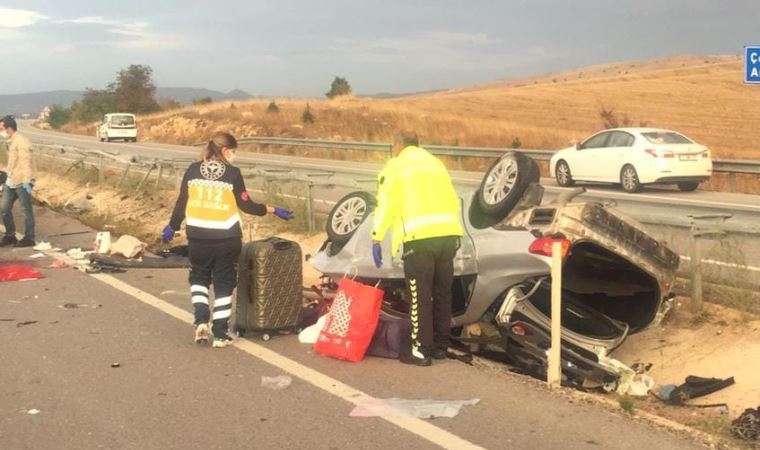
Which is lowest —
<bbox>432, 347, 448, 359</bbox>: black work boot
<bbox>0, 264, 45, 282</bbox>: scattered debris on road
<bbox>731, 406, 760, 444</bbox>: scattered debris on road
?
<bbox>0, 264, 45, 282</bbox>: scattered debris on road

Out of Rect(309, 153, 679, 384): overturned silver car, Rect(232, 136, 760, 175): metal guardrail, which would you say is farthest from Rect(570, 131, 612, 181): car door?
Rect(309, 153, 679, 384): overturned silver car

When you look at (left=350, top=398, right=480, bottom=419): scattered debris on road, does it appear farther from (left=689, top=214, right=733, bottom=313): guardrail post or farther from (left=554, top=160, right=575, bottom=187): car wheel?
(left=554, top=160, right=575, bottom=187): car wheel

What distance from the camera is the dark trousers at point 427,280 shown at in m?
6.07

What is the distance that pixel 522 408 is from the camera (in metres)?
5.11

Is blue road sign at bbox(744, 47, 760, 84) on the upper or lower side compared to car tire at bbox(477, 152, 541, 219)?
upper

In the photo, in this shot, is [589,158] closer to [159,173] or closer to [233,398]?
[159,173]

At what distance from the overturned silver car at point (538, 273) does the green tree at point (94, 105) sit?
90.1 meters

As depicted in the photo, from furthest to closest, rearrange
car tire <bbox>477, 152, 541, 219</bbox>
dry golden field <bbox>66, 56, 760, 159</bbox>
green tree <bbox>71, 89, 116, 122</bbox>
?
green tree <bbox>71, 89, 116, 122</bbox>
dry golden field <bbox>66, 56, 760, 159</bbox>
car tire <bbox>477, 152, 541, 219</bbox>

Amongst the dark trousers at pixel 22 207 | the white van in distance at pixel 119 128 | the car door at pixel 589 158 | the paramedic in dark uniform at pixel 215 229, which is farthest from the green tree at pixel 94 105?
the paramedic in dark uniform at pixel 215 229

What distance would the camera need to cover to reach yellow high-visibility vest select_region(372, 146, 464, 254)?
604cm

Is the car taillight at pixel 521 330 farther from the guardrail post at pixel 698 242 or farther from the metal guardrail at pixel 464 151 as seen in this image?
the metal guardrail at pixel 464 151

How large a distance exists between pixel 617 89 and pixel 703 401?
64.9m

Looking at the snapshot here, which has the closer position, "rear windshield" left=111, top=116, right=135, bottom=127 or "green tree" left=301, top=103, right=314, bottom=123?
"green tree" left=301, top=103, right=314, bottom=123

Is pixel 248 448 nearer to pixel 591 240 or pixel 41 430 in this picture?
pixel 41 430
